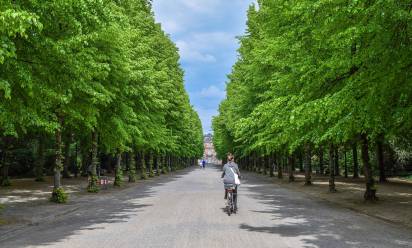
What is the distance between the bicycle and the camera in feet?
50.9

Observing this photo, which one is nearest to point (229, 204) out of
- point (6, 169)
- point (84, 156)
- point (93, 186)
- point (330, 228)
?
point (330, 228)

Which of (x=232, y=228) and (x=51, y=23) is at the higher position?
(x=51, y=23)

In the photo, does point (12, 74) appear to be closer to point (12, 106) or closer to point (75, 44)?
point (12, 106)

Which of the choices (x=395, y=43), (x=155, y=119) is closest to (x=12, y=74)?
(x=395, y=43)

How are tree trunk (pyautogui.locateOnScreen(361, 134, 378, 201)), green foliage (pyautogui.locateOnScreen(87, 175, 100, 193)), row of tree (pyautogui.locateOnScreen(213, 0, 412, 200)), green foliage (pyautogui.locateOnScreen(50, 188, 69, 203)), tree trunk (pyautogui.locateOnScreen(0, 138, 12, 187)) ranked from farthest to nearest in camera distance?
1. tree trunk (pyautogui.locateOnScreen(0, 138, 12, 187))
2. green foliage (pyautogui.locateOnScreen(87, 175, 100, 193))
3. green foliage (pyautogui.locateOnScreen(50, 188, 69, 203))
4. tree trunk (pyautogui.locateOnScreen(361, 134, 378, 201))
5. row of tree (pyautogui.locateOnScreen(213, 0, 412, 200))

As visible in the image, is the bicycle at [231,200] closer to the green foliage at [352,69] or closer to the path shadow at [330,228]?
the path shadow at [330,228]

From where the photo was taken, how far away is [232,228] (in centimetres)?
1218

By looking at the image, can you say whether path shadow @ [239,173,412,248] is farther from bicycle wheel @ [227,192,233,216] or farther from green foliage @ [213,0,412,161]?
green foliage @ [213,0,412,161]

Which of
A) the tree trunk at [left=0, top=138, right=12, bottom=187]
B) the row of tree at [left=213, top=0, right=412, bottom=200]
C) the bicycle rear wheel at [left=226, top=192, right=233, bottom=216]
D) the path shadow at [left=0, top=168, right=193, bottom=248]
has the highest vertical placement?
the row of tree at [left=213, top=0, right=412, bottom=200]

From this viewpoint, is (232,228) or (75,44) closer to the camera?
(232,228)

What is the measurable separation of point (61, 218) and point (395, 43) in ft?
36.6

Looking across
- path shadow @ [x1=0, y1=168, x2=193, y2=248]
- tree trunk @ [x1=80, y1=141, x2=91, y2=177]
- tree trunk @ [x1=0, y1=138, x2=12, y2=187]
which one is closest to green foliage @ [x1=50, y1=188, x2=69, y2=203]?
path shadow @ [x1=0, y1=168, x2=193, y2=248]

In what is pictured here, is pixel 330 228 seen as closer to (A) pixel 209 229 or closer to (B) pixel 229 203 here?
(A) pixel 209 229

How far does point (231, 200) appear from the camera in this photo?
15.7 meters
